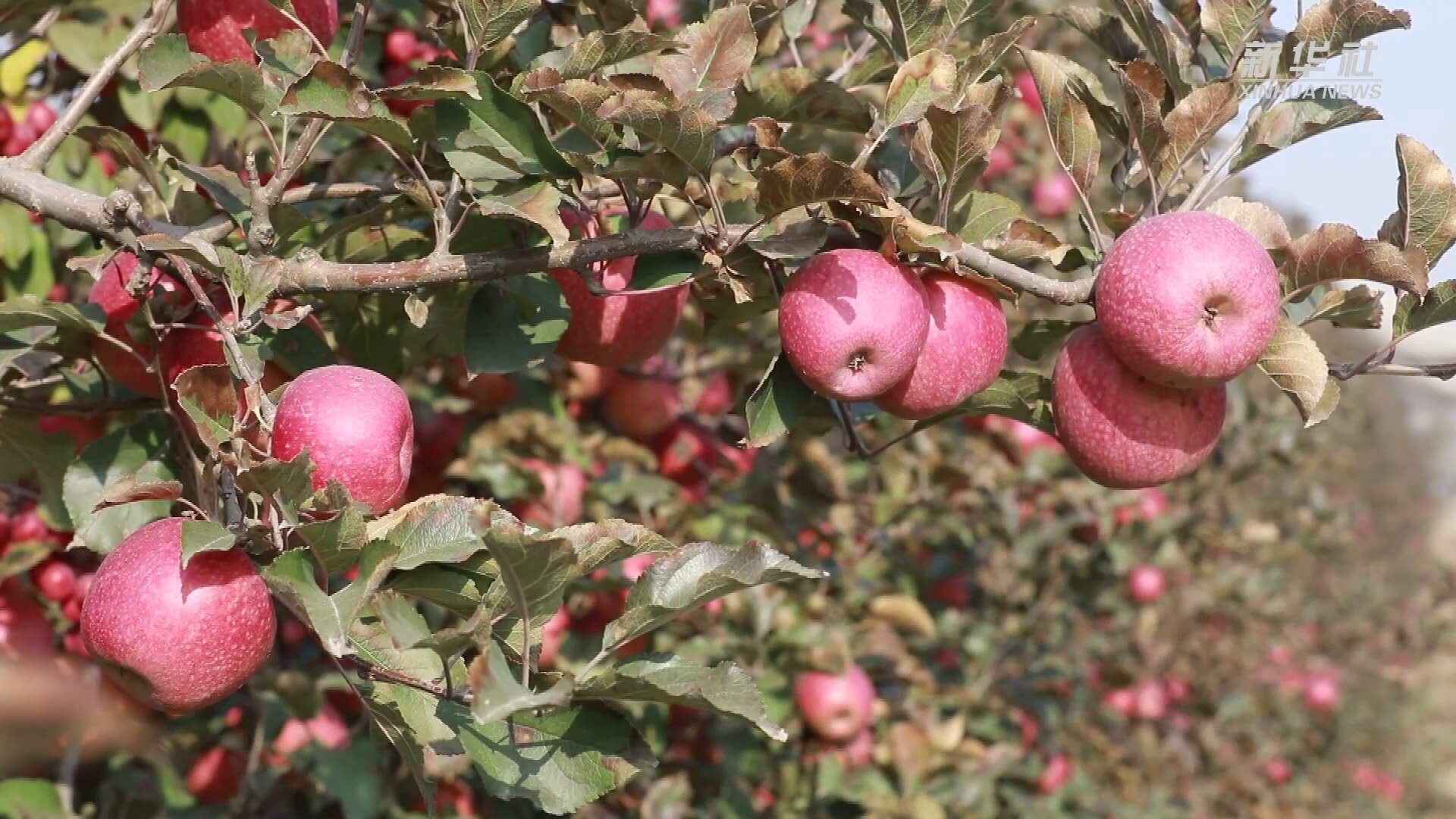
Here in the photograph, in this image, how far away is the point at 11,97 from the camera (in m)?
1.80

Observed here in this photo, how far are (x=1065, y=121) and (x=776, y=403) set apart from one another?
1.22ft

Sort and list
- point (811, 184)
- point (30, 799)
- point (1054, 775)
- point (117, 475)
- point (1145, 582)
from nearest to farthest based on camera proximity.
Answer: point (811, 184) < point (117, 475) < point (30, 799) < point (1054, 775) < point (1145, 582)

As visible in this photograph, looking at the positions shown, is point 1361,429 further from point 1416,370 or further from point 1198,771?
point 1416,370

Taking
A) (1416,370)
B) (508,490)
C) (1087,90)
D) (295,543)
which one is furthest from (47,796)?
(1416,370)

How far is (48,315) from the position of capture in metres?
1.07

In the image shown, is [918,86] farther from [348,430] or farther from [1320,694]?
[1320,694]

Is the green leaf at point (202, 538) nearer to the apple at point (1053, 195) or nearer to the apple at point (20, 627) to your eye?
the apple at point (20, 627)

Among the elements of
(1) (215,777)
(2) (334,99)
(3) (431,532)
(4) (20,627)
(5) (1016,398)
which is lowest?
(1) (215,777)

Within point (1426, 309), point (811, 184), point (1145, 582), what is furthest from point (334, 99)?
point (1145, 582)

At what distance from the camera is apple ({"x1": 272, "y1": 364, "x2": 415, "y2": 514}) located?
90cm

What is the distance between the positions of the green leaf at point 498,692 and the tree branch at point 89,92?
0.64 meters

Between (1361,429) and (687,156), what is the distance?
7740 mm

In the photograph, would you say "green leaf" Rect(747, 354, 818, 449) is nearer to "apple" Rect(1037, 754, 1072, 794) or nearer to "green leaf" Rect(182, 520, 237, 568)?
"green leaf" Rect(182, 520, 237, 568)

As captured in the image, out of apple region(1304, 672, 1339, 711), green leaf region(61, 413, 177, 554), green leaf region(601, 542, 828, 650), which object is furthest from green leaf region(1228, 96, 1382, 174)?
apple region(1304, 672, 1339, 711)
